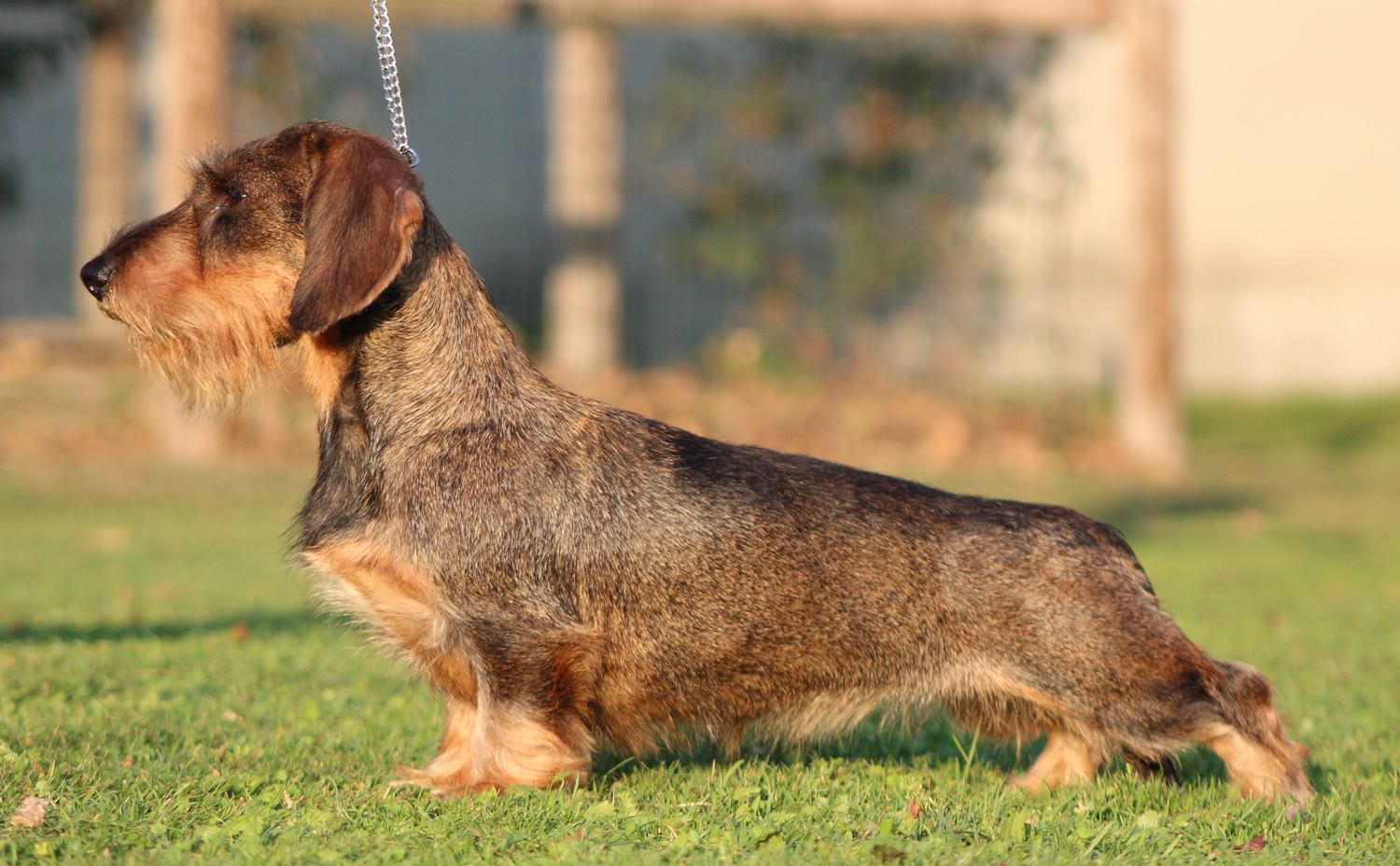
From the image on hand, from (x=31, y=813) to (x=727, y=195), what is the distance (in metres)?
12.4

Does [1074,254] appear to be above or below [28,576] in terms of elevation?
above

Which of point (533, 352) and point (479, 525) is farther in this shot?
point (533, 352)

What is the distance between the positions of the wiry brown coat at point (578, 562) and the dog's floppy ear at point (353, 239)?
28 millimetres

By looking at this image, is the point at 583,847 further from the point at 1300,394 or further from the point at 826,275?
the point at 1300,394

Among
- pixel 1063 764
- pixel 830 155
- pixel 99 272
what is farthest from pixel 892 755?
pixel 830 155

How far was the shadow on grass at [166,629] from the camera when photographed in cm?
599

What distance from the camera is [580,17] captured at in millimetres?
12008

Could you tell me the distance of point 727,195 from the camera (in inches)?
595

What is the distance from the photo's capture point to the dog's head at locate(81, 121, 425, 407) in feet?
12.1

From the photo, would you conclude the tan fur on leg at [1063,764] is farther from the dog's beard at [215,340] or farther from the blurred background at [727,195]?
the blurred background at [727,195]

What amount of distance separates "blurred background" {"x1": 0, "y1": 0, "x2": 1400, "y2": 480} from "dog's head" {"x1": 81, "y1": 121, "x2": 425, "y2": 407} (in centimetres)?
786

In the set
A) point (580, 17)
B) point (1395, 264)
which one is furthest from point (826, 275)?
point (1395, 264)

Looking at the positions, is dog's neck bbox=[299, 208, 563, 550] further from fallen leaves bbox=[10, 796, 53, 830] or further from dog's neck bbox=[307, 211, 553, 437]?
fallen leaves bbox=[10, 796, 53, 830]

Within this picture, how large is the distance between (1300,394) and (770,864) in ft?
65.0
